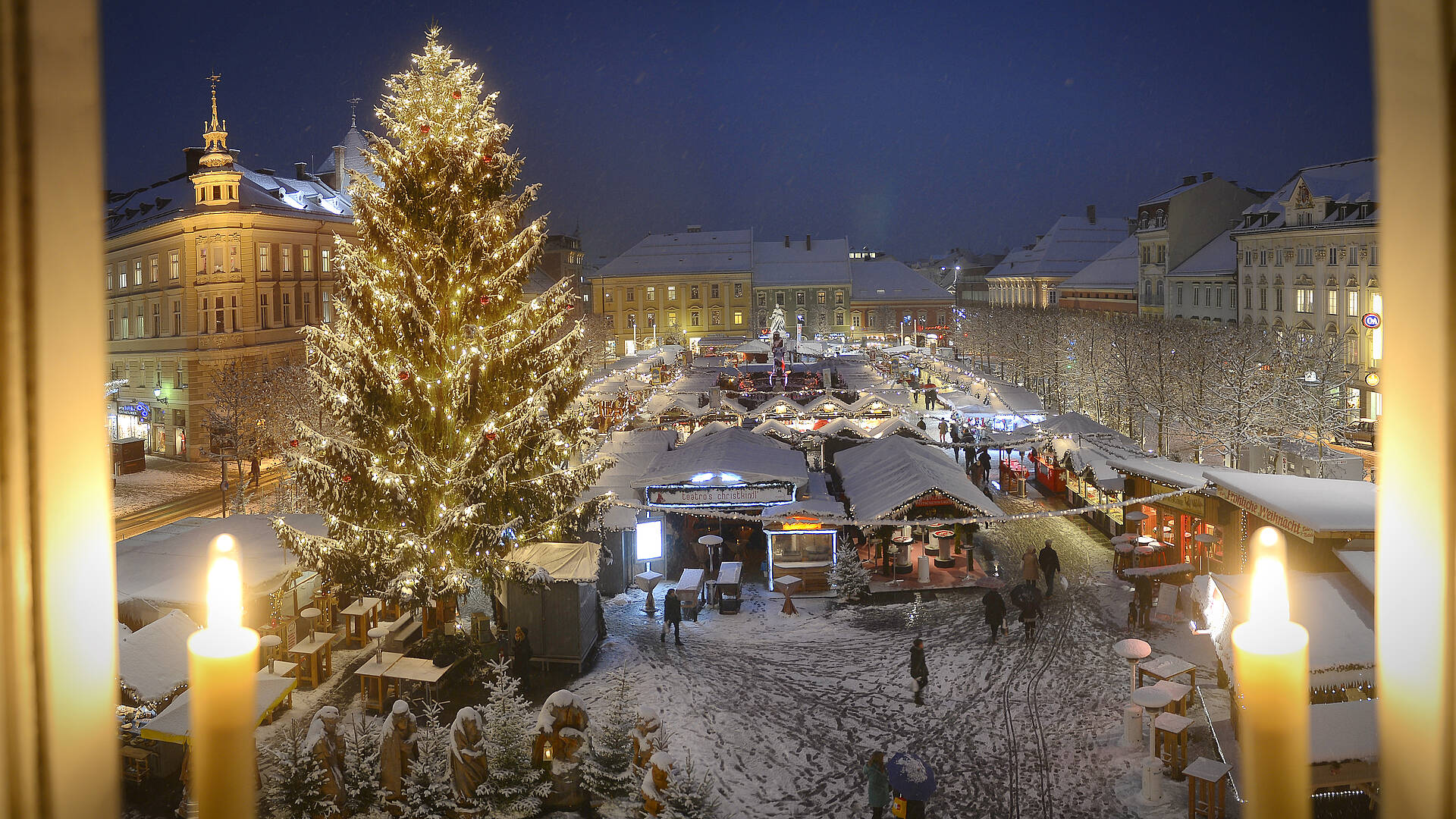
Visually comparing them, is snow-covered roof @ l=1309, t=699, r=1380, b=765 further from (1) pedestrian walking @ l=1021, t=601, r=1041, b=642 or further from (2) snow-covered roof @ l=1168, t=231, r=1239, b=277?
(2) snow-covered roof @ l=1168, t=231, r=1239, b=277

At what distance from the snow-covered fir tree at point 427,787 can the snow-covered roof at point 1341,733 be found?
26.3 feet

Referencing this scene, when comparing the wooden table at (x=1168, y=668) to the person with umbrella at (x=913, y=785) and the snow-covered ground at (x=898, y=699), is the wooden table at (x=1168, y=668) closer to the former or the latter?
the snow-covered ground at (x=898, y=699)

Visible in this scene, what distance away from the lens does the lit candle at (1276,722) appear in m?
1.12

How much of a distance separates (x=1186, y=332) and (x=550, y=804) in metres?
36.3

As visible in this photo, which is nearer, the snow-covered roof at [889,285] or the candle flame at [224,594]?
the candle flame at [224,594]

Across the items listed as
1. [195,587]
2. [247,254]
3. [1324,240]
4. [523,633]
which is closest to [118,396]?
[247,254]

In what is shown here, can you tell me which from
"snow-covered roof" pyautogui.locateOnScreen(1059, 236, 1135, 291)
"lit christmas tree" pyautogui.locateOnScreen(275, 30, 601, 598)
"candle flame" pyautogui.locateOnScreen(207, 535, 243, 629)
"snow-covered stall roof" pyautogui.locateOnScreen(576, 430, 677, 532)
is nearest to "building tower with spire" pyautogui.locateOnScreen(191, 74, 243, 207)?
"snow-covered stall roof" pyautogui.locateOnScreen(576, 430, 677, 532)

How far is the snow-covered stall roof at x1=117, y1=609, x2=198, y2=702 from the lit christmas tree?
199 centimetres

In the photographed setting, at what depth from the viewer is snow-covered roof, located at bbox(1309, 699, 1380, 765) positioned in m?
8.45

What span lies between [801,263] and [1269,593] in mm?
87632

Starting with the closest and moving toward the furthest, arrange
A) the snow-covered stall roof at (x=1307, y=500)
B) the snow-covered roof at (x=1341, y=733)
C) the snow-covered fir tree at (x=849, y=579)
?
the snow-covered roof at (x=1341, y=733) → the snow-covered stall roof at (x=1307, y=500) → the snow-covered fir tree at (x=849, y=579)

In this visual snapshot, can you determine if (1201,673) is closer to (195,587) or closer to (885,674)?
(885,674)

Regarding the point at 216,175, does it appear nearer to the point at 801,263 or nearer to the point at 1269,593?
the point at 1269,593

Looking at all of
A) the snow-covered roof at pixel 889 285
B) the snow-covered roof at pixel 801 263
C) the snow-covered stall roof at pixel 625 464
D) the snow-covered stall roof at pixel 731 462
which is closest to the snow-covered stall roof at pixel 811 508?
the snow-covered stall roof at pixel 731 462
